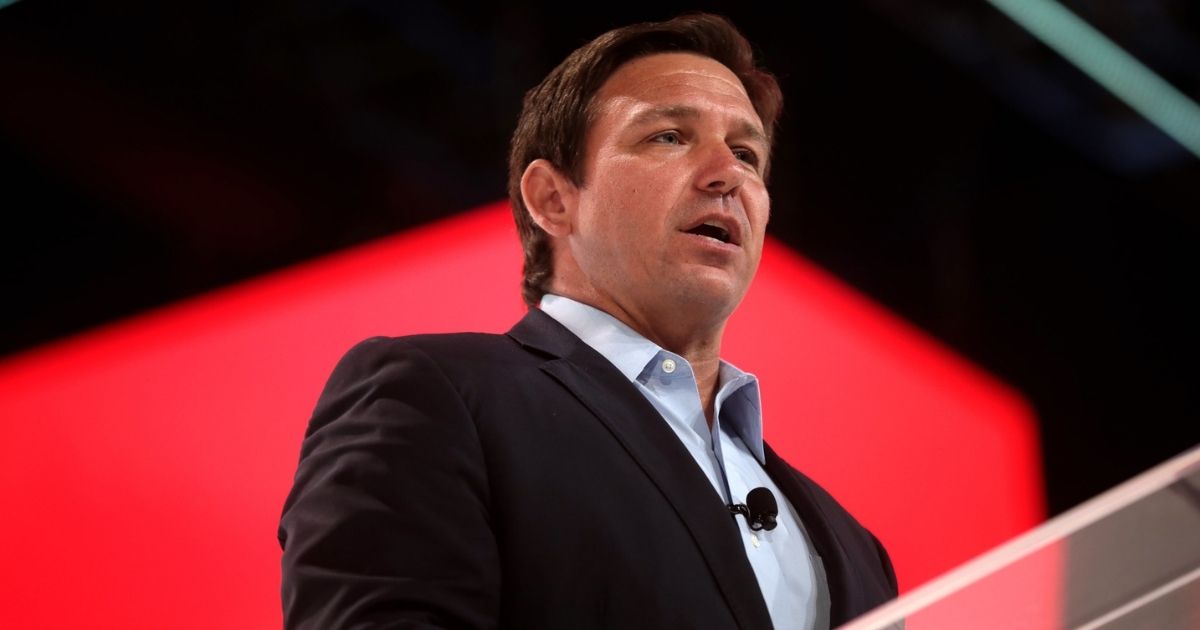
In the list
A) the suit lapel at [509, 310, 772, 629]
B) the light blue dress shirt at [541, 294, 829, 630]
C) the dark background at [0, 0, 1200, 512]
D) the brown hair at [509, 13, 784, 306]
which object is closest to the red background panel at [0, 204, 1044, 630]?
the dark background at [0, 0, 1200, 512]

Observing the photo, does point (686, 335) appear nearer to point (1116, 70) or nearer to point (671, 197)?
point (671, 197)

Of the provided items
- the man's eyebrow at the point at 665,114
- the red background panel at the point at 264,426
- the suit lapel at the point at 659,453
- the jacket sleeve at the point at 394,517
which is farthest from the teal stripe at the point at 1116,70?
the jacket sleeve at the point at 394,517

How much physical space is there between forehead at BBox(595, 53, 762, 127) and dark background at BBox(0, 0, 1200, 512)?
1.06ft

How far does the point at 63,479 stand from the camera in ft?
5.16

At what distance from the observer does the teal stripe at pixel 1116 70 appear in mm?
2490

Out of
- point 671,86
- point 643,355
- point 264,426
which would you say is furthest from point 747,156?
point 264,426

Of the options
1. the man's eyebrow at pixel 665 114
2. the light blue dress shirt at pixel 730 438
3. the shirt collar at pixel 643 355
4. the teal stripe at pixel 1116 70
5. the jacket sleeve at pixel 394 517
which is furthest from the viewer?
the teal stripe at pixel 1116 70

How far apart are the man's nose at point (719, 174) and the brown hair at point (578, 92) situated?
0.19 m

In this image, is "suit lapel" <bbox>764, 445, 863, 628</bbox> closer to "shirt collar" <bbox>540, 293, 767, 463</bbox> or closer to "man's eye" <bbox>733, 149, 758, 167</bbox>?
"shirt collar" <bbox>540, 293, 767, 463</bbox>

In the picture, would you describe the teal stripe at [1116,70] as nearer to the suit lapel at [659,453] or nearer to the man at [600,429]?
the man at [600,429]

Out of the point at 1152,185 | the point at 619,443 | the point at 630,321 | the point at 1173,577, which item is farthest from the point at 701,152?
the point at 1152,185

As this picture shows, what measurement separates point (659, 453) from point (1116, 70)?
5.51 feet

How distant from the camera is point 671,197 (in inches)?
61.5

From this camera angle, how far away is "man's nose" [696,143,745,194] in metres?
1.57
